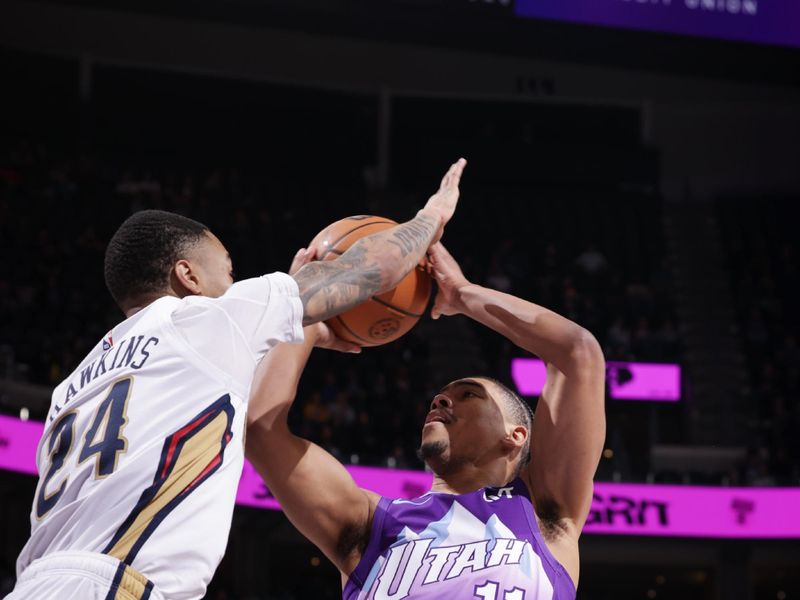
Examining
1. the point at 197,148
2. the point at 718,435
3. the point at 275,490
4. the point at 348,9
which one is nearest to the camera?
the point at 275,490

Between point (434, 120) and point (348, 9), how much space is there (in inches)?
216

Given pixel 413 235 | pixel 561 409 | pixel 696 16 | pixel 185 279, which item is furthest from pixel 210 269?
pixel 696 16

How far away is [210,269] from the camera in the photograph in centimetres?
230

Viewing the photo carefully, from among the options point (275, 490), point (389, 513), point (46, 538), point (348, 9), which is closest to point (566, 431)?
point (389, 513)

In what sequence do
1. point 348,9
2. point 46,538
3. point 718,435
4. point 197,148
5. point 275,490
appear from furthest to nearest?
point 197,148, point 718,435, point 348,9, point 275,490, point 46,538

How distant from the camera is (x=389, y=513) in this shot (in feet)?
9.25

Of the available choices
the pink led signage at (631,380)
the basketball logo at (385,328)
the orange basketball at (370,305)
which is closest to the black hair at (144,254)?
the orange basketball at (370,305)

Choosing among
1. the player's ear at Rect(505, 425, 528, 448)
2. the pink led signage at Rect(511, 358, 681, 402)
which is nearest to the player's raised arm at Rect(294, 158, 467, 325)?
the player's ear at Rect(505, 425, 528, 448)

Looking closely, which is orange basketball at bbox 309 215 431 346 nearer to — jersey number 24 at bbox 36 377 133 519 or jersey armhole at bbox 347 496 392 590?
jersey armhole at bbox 347 496 392 590

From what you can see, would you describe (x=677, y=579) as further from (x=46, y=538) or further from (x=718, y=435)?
(x=46, y=538)

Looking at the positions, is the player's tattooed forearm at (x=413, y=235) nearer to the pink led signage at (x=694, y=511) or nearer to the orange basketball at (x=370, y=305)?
the orange basketball at (x=370, y=305)

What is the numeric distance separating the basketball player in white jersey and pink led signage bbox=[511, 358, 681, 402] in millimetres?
10571

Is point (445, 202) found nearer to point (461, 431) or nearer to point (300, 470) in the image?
point (461, 431)

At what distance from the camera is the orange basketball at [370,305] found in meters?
2.86
